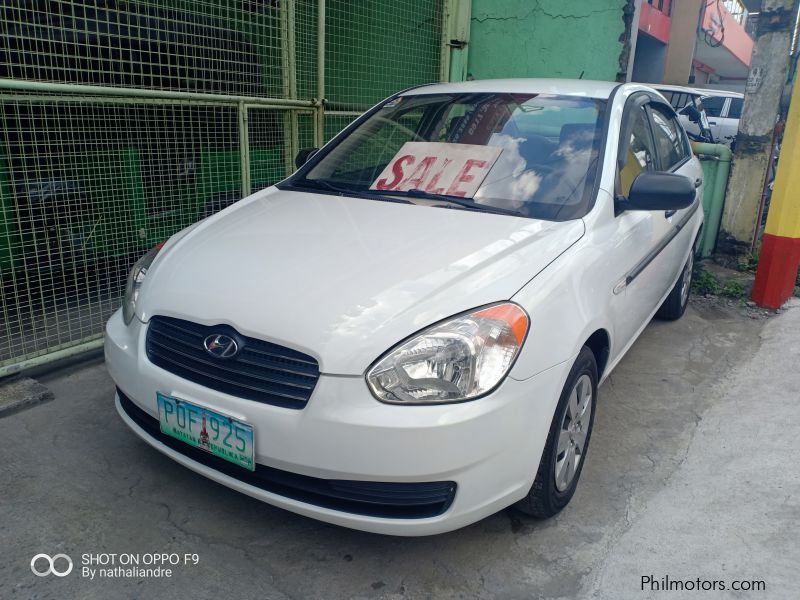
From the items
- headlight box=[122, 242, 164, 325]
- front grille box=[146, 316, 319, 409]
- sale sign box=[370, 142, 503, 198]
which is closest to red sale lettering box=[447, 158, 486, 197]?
sale sign box=[370, 142, 503, 198]

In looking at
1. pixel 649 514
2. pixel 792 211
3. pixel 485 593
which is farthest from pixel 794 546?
pixel 792 211

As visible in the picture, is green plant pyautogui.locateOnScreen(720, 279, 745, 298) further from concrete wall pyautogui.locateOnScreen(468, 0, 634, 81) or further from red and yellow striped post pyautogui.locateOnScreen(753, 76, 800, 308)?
concrete wall pyautogui.locateOnScreen(468, 0, 634, 81)

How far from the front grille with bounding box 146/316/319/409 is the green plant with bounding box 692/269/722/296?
169 inches

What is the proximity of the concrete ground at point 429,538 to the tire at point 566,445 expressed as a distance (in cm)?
11

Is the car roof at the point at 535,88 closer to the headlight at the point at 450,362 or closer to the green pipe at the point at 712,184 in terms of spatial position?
the headlight at the point at 450,362

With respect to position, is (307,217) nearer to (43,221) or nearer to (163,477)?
(163,477)

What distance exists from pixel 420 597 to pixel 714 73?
3131 cm

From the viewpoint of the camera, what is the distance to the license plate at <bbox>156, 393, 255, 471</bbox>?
6.61 ft

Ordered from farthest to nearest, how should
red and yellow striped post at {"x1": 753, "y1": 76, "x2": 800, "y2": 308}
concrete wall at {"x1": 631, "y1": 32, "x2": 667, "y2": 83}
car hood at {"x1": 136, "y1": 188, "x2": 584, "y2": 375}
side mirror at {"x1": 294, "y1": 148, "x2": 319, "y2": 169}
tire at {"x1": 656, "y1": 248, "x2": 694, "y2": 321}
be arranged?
concrete wall at {"x1": 631, "y1": 32, "x2": 667, "y2": 83} < red and yellow striped post at {"x1": 753, "y1": 76, "x2": 800, "y2": 308} < tire at {"x1": 656, "y1": 248, "x2": 694, "y2": 321} < side mirror at {"x1": 294, "y1": 148, "x2": 319, "y2": 169} < car hood at {"x1": 136, "y1": 188, "x2": 584, "y2": 375}

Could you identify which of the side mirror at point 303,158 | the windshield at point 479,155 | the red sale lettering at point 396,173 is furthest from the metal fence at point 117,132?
the red sale lettering at point 396,173

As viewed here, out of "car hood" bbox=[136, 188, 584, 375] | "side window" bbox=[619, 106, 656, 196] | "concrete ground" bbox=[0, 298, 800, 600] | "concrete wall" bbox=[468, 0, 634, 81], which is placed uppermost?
"concrete wall" bbox=[468, 0, 634, 81]

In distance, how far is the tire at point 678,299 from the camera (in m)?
4.50

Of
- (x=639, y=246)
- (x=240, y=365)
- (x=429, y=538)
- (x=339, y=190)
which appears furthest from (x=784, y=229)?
(x=240, y=365)

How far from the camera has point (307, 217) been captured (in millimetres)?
2773
